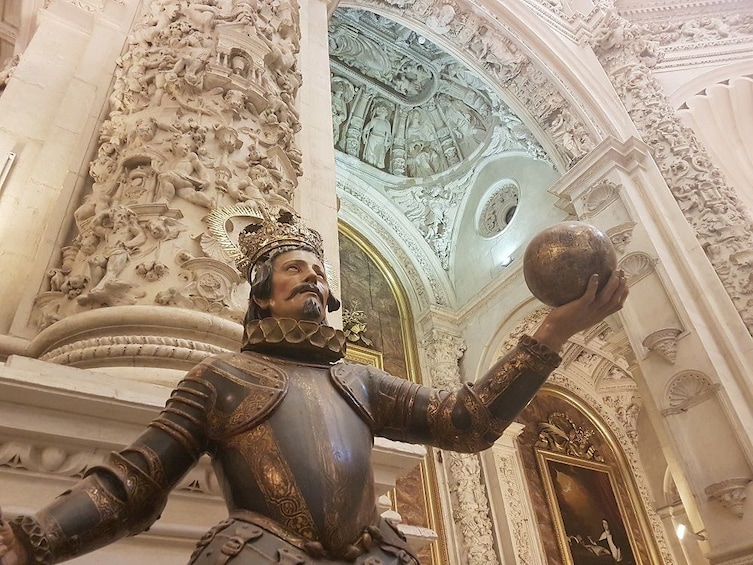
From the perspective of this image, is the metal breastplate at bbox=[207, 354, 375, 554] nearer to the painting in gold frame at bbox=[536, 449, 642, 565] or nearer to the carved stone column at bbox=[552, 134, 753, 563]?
the carved stone column at bbox=[552, 134, 753, 563]

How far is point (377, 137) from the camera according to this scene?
39.1ft

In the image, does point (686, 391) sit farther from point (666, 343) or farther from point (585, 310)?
point (585, 310)

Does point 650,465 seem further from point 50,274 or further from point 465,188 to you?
point 50,274

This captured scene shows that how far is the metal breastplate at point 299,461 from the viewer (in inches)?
45.2

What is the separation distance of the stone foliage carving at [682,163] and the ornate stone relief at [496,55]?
1002 mm

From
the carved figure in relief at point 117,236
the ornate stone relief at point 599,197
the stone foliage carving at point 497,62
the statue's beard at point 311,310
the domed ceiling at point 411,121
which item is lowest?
the statue's beard at point 311,310

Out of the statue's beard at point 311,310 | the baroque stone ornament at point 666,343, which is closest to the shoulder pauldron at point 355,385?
the statue's beard at point 311,310

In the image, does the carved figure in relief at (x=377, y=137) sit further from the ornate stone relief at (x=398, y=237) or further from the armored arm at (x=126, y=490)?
the armored arm at (x=126, y=490)

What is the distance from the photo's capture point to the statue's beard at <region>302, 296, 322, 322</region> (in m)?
1.45

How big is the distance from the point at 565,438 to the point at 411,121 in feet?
22.0

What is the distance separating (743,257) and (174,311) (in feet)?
20.4

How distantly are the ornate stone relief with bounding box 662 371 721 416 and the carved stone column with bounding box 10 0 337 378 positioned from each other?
13.1ft

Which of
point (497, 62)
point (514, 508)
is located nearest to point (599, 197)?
point (497, 62)

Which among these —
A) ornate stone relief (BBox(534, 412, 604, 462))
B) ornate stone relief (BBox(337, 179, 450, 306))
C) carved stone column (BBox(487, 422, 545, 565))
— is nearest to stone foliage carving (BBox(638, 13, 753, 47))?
ornate stone relief (BBox(337, 179, 450, 306))
